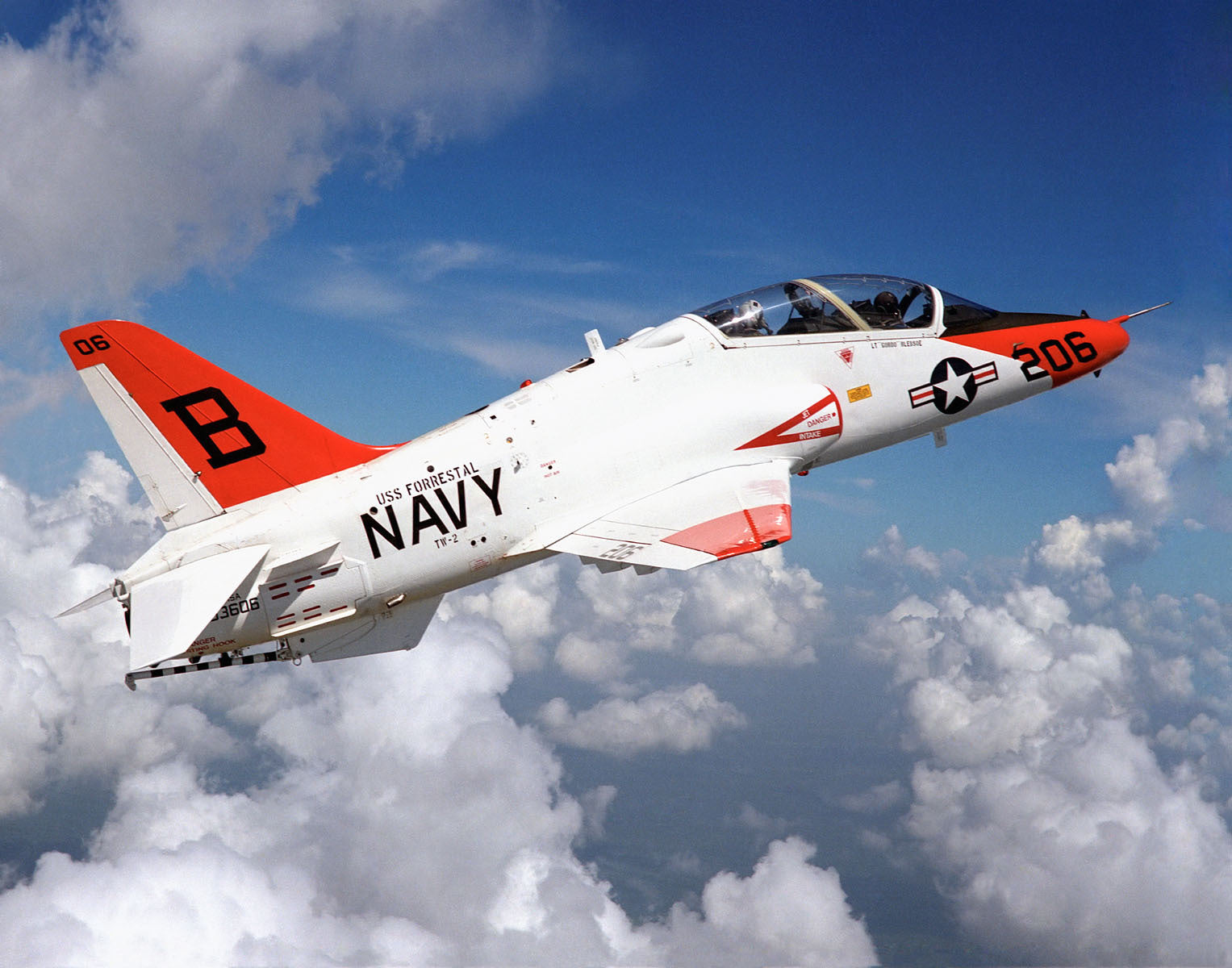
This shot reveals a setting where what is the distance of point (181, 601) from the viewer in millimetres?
9812

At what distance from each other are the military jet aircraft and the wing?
0.04 meters

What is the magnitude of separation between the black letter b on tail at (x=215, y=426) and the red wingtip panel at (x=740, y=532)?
18.8ft

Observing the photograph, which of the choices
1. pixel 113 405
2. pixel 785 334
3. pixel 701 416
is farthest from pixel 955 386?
pixel 113 405

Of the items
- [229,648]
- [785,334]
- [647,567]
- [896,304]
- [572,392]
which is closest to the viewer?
[647,567]

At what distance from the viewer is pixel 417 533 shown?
1088cm

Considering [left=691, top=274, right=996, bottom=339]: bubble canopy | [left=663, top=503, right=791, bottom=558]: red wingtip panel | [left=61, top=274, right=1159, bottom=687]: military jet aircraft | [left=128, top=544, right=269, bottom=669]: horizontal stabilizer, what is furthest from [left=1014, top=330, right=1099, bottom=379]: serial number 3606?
[left=128, top=544, right=269, bottom=669]: horizontal stabilizer

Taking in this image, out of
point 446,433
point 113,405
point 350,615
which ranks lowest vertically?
point 350,615

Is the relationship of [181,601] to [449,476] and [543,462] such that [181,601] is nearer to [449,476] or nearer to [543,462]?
[449,476]

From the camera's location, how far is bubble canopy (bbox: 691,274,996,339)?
12680mm

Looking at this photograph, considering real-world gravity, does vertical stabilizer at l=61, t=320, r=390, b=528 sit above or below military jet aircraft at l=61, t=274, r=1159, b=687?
above

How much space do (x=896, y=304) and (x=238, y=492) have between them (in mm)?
10486

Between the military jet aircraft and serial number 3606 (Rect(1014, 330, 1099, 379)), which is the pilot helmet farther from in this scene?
serial number 3606 (Rect(1014, 330, 1099, 379))

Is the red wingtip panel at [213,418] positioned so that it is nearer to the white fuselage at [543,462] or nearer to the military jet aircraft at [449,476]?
the military jet aircraft at [449,476]

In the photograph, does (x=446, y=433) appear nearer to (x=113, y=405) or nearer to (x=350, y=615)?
(x=350, y=615)
